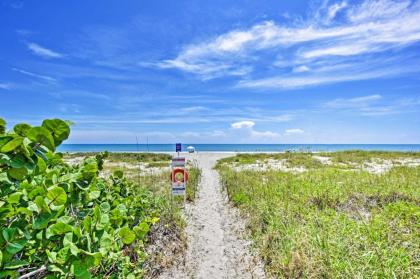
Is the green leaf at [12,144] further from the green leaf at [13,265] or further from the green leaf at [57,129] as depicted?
the green leaf at [13,265]

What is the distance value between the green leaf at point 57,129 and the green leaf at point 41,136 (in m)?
0.03

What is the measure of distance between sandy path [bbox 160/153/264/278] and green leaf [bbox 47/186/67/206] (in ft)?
13.7

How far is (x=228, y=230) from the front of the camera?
24.0ft

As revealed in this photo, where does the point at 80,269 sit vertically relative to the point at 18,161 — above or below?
below

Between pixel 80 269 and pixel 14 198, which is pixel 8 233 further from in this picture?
pixel 80 269

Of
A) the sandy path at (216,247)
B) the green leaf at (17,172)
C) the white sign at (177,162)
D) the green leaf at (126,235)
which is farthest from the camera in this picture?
the white sign at (177,162)

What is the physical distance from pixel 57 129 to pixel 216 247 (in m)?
→ 5.70

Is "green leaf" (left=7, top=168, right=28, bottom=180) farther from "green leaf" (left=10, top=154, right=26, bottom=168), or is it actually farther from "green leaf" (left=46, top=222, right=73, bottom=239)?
"green leaf" (left=46, top=222, right=73, bottom=239)

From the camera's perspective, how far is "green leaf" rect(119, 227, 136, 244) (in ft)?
4.93

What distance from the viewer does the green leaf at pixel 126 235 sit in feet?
4.93

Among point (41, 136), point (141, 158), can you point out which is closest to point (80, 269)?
point (41, 136)

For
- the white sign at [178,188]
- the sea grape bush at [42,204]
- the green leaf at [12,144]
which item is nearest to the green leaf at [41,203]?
the sea grape bush at [42,204]

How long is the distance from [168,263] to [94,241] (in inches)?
167

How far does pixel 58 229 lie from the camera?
1230 millimetres
